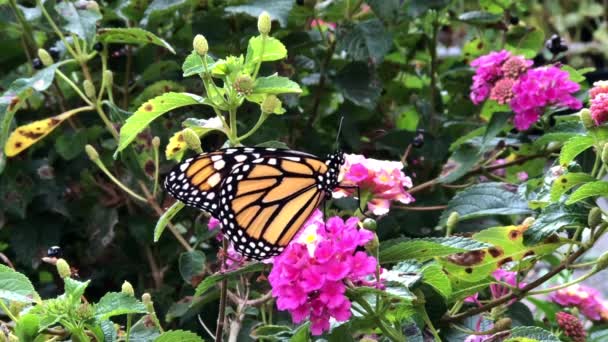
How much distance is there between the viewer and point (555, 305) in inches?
74.9

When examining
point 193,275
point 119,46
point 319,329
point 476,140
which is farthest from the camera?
point 119,46

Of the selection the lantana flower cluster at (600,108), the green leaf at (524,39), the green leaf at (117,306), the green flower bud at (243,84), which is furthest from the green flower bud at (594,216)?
the green leaf at (524,39)

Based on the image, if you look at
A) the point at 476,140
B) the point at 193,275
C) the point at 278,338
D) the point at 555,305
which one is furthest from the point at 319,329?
the point at 555,305

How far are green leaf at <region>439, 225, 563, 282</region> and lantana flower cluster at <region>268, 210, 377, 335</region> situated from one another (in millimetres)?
198

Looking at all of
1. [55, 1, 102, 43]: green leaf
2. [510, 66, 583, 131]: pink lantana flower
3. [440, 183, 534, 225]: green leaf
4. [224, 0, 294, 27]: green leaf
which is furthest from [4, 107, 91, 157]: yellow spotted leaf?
[510, 66, 583, 131]: pink lantana flower

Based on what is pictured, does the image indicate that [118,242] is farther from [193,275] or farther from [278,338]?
[278,338]

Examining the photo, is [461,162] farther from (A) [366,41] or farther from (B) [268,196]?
(B) [268,196]

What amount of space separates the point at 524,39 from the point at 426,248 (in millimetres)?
1062

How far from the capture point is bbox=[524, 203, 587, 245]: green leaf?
112 cm

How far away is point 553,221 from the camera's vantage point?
1.13 meters

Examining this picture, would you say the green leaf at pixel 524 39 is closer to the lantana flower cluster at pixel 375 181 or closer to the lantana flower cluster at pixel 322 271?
the lantana flower cluster at pixel 375 181

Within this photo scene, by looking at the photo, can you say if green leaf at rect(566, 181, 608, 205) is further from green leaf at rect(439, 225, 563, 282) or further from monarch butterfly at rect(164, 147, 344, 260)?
monarch butterfly at rect(164, 147, 344, 260)

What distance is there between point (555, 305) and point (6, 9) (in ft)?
4.33

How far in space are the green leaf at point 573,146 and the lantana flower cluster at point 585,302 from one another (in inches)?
27.3
